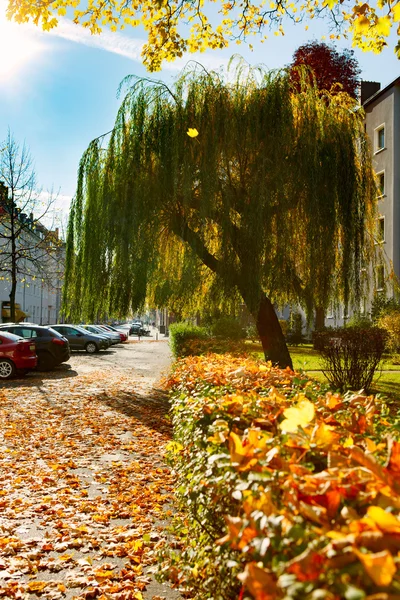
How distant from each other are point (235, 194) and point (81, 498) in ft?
24.3

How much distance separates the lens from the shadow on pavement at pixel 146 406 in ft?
34.2

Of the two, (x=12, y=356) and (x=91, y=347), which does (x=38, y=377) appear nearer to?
(x=12, y=356)

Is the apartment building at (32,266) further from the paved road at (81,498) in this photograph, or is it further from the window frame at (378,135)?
the window frame at (378,135)

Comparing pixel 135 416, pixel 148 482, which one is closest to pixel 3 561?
pixel 148 482

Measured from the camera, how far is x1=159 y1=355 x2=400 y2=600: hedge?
Answer: 145cm

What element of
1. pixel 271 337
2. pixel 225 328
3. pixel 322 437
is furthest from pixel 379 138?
pixel 322 437

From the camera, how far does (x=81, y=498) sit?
592 centimetres

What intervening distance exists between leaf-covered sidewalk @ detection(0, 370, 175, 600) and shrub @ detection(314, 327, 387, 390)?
340cm

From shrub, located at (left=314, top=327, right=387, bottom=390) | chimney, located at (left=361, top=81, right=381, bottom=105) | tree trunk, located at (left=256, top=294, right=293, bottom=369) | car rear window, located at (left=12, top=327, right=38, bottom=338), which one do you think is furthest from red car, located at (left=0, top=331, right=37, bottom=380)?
chimney, located at (left=361, top=81, right=381, bottom=105)

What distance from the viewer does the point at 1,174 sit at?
32.2 meters

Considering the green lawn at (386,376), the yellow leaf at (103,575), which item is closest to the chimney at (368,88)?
the green lawn at (386,376)

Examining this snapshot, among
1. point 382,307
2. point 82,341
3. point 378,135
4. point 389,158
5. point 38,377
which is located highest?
point 378,135

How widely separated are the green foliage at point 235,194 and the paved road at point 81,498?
119 inches

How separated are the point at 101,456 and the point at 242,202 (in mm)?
5889
